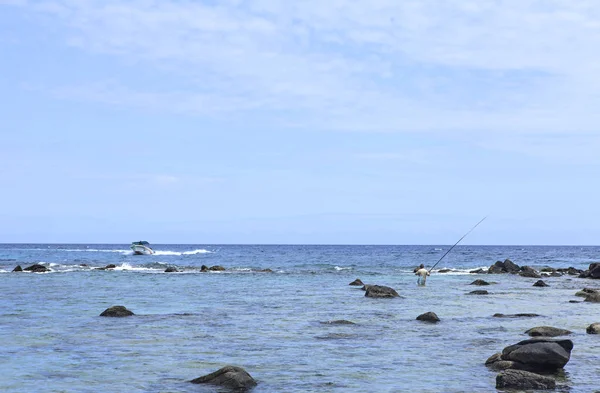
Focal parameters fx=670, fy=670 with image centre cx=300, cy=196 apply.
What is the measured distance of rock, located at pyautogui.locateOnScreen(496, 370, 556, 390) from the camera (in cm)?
1355

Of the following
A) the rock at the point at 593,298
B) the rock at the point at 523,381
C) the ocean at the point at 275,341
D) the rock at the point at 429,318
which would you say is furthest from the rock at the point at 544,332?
the rock at the point at 593,298

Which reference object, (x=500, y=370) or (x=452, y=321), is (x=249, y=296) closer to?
(x=452, y=321)

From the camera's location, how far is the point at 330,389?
1357 cm

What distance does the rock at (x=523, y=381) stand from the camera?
13555 mm

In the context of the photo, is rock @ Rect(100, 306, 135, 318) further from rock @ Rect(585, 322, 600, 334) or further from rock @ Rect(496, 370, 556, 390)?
rock @ Rect(585, 322, 600, 334)

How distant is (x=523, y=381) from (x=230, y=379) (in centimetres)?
594

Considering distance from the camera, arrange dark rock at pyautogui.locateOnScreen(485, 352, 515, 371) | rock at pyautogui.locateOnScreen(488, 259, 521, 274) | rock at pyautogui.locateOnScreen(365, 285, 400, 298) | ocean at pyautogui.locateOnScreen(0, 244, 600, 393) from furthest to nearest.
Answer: rock at pyautogui.locateOnScreen(488, 259, 521, 274)
rock at pyautogui.locateOnScreen(365, 285, 400, 298)
dark rock at pyautogui.locateOnScreen(485, 352, 515, 371)
ocean at pyautogui.locateOnScreen(0, 244, 600, 393)

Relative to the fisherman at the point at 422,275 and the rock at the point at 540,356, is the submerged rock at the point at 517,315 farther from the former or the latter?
the fisherman at the point at 422,275

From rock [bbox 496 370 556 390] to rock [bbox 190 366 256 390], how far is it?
512 cm

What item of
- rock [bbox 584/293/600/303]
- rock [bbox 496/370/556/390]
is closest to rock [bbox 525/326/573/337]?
rock [bbox 496/370/556/390]

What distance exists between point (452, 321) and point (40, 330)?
47.0ft

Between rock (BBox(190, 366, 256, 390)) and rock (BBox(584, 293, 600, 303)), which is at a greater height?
rock (BBox(584, 293, 600, 303))

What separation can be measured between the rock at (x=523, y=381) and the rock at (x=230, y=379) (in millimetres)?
5115

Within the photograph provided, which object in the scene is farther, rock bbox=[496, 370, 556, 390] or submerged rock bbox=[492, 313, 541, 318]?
submerged rock bbox=[492, 313, 541, 318]
